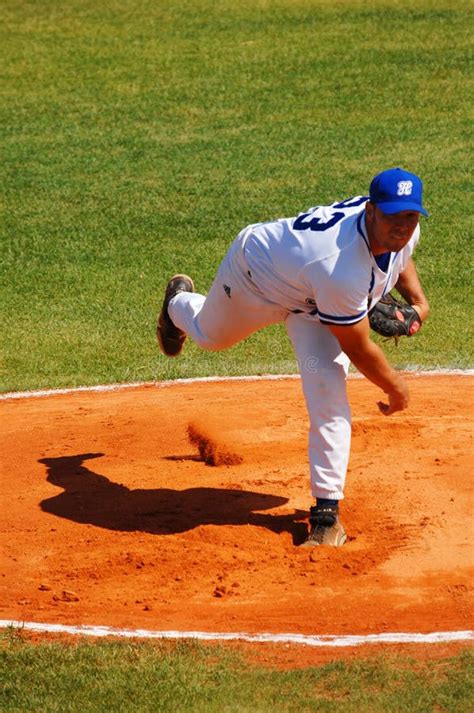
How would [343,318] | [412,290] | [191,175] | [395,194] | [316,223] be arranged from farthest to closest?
[191,175] → [412,290] → [316,223] → [343,318] → [395,194]

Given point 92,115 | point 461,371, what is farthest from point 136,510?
point 92,115

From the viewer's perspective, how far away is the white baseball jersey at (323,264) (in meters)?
6.01

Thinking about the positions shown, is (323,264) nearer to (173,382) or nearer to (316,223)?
(316,223)

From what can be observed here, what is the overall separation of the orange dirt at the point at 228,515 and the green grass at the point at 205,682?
0.99ft

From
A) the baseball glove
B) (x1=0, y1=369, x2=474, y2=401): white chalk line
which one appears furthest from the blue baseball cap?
(x1=0, y1=369, x2=474, y2=401): white chalk line

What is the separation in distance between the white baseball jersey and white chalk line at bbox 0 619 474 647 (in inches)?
58.5

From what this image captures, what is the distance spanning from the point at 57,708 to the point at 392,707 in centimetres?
138

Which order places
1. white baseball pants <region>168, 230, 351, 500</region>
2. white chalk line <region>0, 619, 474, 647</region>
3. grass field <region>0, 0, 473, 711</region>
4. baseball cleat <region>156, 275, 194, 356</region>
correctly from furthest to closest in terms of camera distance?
baseball cleat <region>156, 275, 194, 356</region>, white baseball pants <region>168, 230, 351, 500</region>, white chalk line <region>0, 619, 474, 647</region>, grass field <region>0, 0, 473, 711</region>

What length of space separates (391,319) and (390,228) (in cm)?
86

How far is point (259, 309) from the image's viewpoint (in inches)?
A: 269

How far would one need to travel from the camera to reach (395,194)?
5.92m

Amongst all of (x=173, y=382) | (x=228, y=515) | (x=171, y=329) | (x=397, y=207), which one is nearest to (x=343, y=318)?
(x=397, y=207)

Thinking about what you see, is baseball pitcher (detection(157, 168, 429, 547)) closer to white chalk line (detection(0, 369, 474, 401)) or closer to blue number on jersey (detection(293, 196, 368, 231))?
blue number on jersey (detection(293, 196, 368, 231))

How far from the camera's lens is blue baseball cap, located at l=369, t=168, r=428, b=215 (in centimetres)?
592
